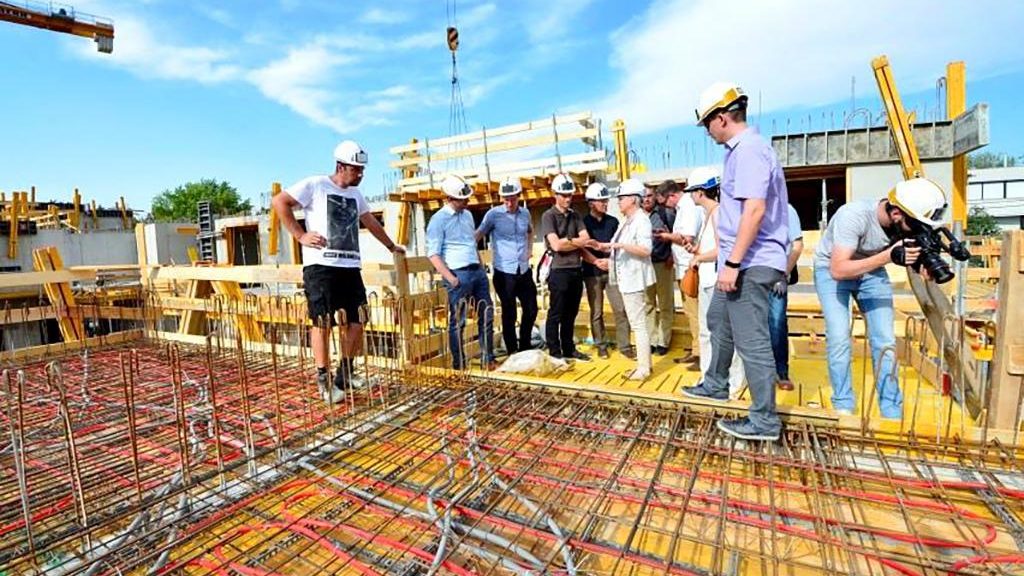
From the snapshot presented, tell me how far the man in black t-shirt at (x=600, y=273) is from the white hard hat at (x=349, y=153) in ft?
6.56

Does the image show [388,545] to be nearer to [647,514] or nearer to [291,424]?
[647,514]

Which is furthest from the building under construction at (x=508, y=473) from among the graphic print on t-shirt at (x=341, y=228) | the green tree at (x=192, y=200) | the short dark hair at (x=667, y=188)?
the green tree at (x=192, y=200)

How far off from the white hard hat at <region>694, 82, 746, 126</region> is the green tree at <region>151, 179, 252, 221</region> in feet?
171

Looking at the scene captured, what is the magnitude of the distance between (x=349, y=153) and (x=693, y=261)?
93.6 inches

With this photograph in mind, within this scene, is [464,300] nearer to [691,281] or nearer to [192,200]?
[691,281]

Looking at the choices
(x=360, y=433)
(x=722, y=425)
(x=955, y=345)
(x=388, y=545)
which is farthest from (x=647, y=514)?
(x=955, y=345)

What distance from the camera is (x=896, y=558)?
1.80 metres

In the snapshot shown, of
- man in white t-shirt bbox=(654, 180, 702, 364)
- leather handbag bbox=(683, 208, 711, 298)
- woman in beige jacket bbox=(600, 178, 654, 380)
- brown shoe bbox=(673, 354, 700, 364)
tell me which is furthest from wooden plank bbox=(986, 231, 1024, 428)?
brown shoe bbox=(673, 354, 700, 364)

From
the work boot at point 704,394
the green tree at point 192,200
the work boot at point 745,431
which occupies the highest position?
the green tree at point 192,200

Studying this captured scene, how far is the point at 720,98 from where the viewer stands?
2.56 m

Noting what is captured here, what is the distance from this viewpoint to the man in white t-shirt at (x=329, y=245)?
3438mm

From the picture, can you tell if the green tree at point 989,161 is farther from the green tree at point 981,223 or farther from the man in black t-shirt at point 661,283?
the man in black t-shirt at point 661,283

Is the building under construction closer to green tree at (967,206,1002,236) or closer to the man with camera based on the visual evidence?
the man with camera

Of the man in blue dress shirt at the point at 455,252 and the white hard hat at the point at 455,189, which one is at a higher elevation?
the white hard hat at the point at 455,189
